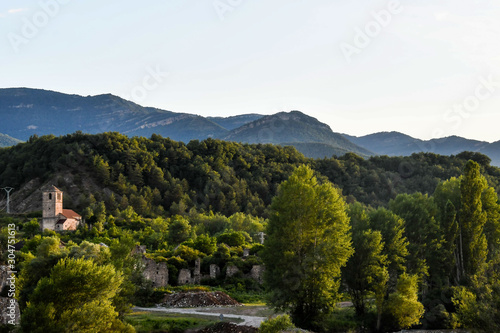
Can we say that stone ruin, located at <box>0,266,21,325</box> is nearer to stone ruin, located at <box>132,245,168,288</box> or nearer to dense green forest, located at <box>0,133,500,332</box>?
dense green forest, located at <box>0,133,500,332</box>

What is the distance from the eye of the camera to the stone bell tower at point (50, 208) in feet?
254

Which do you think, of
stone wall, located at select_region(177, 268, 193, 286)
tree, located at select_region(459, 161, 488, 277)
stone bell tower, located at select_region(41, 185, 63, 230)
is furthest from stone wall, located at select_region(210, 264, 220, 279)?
stone bell tower, located at select_region(41, 185, 63, 230)

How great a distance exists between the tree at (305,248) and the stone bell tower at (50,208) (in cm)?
5583

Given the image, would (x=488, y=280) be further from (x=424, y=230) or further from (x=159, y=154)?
(x=159, y=154)

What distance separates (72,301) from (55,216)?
61964mm

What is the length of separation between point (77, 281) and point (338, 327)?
1928 cm

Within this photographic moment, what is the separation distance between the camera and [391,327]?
35.1 metres

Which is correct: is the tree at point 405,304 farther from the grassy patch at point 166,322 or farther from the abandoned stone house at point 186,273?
the abandoned stone house at point 186,273

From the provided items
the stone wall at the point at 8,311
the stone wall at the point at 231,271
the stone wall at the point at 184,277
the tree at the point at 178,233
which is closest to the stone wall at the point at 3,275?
the stone wall at the point at 8,311

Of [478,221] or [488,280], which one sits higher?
[478,221]

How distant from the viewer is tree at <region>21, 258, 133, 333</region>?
20.3 m

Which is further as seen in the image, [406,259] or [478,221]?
[478,221]

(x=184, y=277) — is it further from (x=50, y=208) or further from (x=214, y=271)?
(x=50, y=208)

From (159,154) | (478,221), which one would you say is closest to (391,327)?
(478,221)
